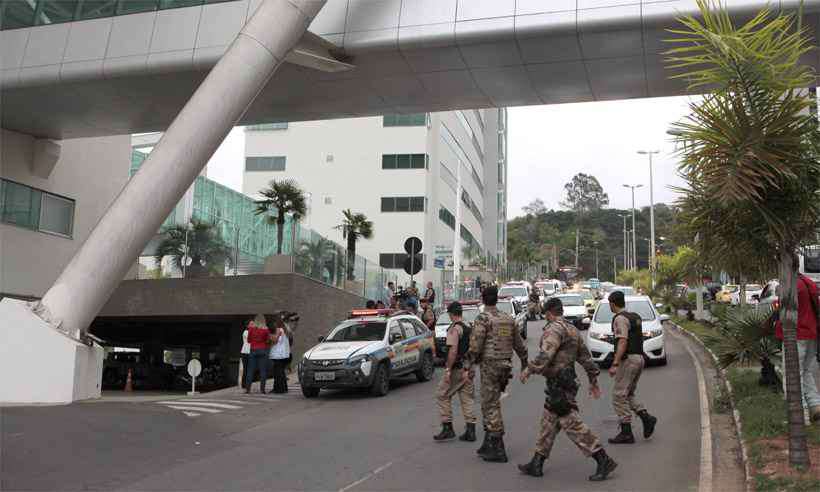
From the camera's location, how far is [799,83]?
748cm

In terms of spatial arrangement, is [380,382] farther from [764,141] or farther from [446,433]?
[764,141]

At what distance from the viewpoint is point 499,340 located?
9406mm

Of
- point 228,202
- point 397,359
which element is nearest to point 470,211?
point 228,202

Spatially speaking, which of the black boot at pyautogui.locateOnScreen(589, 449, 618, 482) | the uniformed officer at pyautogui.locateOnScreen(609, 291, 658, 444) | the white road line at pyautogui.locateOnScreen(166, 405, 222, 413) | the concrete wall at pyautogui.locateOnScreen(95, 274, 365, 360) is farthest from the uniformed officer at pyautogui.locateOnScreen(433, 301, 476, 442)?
the concrete wall at pyautogui.locateOnScreen(95, 274, 365, 360)

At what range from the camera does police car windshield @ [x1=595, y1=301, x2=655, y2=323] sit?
1866 centimetres

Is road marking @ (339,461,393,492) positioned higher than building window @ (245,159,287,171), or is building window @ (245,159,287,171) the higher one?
building window @ (245,159,287,171)

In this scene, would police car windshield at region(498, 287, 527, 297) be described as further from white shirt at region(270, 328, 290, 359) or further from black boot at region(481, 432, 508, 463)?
black boot at region(481, 432, 508, 463)

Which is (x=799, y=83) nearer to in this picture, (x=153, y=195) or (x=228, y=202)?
(x=153, y=195)

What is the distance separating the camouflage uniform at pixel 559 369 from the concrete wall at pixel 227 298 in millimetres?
14787

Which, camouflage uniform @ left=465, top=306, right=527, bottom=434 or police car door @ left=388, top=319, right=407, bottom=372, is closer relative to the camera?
camouflage uniform @ left=465, top=306, right=527, bottom=434

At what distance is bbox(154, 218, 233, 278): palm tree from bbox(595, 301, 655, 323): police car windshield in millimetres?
11122

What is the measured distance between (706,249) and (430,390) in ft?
28.2

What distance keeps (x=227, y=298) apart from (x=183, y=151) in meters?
8.70

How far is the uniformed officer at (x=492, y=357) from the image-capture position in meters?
9.09
